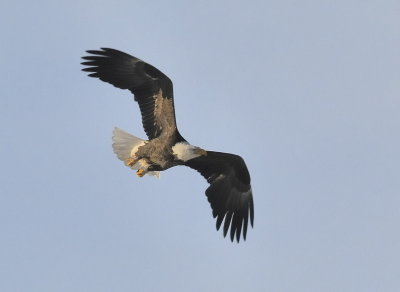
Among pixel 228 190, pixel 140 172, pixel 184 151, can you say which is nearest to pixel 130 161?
pixel 140 172

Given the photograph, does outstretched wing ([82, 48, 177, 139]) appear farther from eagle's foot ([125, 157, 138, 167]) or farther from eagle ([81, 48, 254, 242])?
eagle's foot ([125, 157, 138, 167])

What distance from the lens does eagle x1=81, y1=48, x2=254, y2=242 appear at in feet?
43.5

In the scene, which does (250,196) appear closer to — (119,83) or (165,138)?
(165,138)

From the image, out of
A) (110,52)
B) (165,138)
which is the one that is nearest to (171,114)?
(165,138)

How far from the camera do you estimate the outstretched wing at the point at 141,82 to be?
1334cm

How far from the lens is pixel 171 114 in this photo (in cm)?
1334

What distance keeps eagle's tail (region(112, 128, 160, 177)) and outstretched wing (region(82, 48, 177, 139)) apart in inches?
9.7

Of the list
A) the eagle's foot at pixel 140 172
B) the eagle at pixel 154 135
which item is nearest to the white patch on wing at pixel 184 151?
the eagle at pixel 154 135

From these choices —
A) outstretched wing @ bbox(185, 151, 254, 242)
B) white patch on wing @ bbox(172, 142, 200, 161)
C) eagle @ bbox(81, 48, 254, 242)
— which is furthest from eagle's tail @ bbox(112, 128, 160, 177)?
outstretched wing @ bbox(185, 151, 254, 242)

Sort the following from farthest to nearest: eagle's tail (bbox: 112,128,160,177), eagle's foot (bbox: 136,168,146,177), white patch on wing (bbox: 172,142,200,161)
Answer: eagle's tail (bbox: 112,128,160,177) < eagle's foot (bbox: 136,168,146,177) < white patch on wing (bbox: 172,142,200,161)

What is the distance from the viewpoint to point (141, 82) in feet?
44.0

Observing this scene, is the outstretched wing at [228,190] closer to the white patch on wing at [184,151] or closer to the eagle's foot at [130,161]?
the white patch on wing at [184,151]

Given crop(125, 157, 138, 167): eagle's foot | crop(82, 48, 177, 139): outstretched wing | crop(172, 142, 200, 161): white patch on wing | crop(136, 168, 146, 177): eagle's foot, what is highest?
crop(82, 48, 177, 139): outstretched wing

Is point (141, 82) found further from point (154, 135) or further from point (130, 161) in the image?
point (130, 161)
